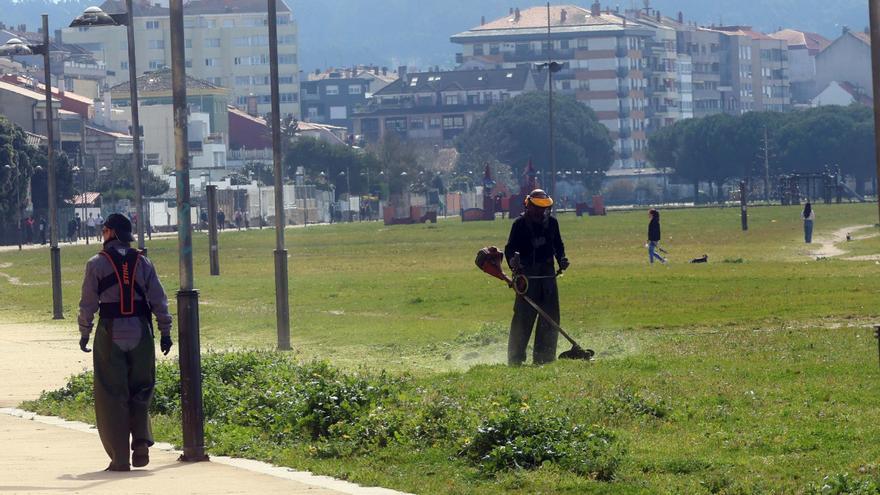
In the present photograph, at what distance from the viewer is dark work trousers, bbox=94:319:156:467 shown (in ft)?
44.2

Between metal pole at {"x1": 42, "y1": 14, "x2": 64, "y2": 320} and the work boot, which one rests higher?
metal pole at {"x1": 42, "y1": 14, "x2": 64, "y2": 320}

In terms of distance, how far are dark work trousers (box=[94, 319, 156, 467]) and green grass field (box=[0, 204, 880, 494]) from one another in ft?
2.96

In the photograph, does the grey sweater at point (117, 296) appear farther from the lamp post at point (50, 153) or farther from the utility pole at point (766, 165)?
the utility pole at point (766, 165)

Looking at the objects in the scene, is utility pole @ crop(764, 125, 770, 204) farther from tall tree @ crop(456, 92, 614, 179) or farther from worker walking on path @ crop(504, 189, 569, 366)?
worker walking on path @ crop(504, 189, 569, 366)

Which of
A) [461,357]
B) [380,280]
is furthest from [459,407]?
[380,280]

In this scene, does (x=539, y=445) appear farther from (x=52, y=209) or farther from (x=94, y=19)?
(x=52, y=209)

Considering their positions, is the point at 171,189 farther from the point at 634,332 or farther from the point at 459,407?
the point at 459,407

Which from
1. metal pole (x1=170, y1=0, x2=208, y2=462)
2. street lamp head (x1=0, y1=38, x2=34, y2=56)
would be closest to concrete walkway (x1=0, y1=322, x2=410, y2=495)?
metal pole (x1=170, y1=0, x2=208, y2=462)

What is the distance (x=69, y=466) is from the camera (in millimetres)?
13781

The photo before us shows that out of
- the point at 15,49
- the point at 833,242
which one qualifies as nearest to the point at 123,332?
the point at 15,49

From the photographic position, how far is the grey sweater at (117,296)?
13.6 metres

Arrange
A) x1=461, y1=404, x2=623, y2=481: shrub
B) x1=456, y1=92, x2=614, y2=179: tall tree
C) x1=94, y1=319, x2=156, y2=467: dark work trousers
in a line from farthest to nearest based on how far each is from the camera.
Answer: x1=456, y1=92, x2=614, y2=179: tall tree < x1=94, y1=319, x2=156, y2=467: dark work trousers < x1=461, y1=404, x2=623, y2=481: shrub

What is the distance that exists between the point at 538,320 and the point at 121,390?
7.14 metres

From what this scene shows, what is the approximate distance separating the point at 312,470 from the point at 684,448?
2536 mm
